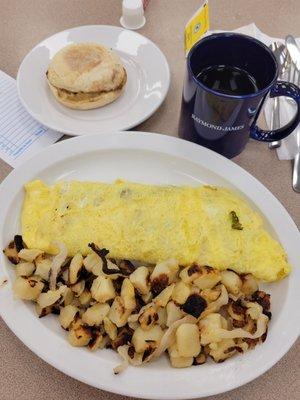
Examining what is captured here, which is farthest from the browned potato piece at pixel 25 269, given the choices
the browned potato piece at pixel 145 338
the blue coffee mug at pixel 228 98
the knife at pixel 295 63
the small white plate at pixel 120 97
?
the knife at pixel 295 63

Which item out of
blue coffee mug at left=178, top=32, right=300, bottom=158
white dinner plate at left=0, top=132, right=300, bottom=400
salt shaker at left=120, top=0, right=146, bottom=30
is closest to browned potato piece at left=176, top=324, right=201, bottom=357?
white dinner plate at left=0, top=132, right=300, bottom=400

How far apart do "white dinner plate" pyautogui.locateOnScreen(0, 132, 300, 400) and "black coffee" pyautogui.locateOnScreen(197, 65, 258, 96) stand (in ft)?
0.48

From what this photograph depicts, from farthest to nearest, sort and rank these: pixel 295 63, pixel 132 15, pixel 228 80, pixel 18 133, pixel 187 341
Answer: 1. pixel 132 15
2. pixel 295 63
3. pixel 18 133
4. pixel 228 80
5. pixel 187 341

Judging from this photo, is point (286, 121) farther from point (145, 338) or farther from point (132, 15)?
point (145, 338)

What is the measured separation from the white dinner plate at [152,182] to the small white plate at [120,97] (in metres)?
0.08

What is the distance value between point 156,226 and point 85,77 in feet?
1.41

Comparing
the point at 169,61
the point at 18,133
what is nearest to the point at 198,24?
the point at 169,61

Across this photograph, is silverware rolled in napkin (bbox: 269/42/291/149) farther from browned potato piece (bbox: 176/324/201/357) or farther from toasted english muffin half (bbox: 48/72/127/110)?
browned potato piece (bbox: 176/324/201/357)

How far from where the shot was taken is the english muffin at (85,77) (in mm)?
1040

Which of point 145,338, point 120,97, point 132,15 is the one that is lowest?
point 145,338

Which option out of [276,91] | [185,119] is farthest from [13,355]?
[276,91]

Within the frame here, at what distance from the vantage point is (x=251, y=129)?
959mm

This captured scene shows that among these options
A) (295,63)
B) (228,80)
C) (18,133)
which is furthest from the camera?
(295,63)

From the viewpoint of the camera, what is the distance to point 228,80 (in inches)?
37.9
